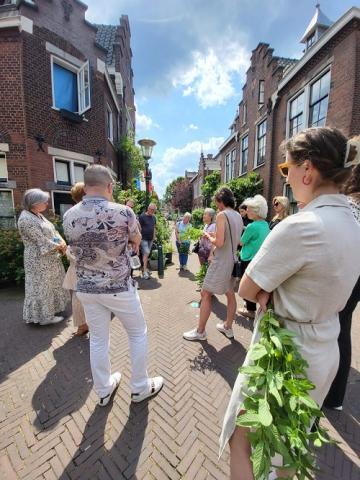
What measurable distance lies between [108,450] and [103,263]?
5.02 feet

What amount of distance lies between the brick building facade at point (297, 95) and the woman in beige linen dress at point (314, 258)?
3672mm

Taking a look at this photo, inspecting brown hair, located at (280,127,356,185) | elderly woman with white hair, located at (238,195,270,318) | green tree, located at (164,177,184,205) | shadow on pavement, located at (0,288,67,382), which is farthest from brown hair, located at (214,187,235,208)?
green tree, located at (164,177,184,205)

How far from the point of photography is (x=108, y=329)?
2248 mm

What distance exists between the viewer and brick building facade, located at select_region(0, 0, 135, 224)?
652 centimetres

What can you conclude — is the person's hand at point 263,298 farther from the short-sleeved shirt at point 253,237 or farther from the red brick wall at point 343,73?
the red brick wall at point 343,73

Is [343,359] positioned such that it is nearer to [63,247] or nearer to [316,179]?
[316,179]

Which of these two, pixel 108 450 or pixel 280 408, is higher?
pixel 280 408

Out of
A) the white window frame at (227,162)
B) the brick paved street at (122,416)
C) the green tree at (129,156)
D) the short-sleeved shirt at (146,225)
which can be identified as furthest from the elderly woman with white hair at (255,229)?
the white window frame at (227,162)

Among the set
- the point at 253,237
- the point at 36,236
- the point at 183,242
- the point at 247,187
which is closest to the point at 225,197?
the point at 253,237

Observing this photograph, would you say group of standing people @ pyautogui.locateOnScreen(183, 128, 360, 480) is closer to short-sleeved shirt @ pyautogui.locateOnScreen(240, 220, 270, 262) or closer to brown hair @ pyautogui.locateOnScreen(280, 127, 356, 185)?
brown hair @ pyautogui.locateOnScreen(280, 127, 356, 185)

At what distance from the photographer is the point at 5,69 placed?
21.3 ft

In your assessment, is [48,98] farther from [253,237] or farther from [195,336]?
[195,336]

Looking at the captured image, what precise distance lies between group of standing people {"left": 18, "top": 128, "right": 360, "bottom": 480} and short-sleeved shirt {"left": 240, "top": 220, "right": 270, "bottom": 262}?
2 centimetres

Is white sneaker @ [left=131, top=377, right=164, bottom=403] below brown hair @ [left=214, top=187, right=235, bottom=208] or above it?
below
